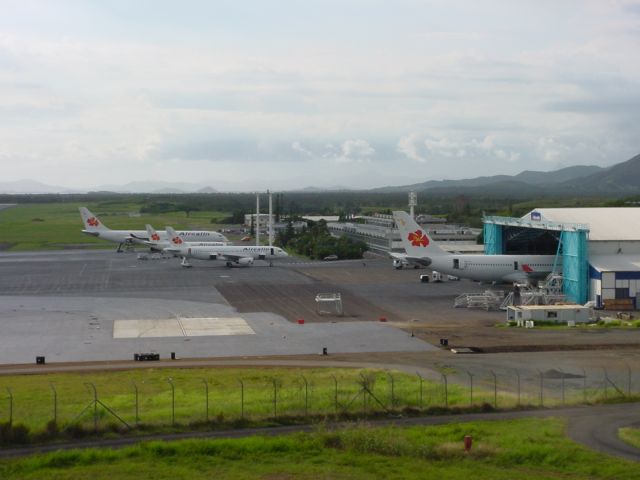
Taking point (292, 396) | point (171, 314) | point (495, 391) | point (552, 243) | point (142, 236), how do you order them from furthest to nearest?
point (142, 236), point (552, 243), point (171, 314), point (292, 396), point (495, 391)

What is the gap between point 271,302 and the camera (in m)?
72.2

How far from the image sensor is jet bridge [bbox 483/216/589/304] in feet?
234

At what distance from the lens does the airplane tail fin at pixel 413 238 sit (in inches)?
3076

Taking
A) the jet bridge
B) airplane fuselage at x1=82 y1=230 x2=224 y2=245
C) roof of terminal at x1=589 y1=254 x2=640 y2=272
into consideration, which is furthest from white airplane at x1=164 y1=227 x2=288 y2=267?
roof of terminal at x1=589 y1=254 x2=640 y2=272

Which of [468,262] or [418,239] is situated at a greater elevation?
[418,239]

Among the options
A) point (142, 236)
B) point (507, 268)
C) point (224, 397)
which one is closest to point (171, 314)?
point (224, 397)

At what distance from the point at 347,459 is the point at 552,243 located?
2706 inches

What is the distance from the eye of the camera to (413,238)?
7825cm

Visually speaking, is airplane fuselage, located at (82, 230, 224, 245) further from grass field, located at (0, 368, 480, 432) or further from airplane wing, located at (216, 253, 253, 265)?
grass field, located at (0, 368, 480, 432)

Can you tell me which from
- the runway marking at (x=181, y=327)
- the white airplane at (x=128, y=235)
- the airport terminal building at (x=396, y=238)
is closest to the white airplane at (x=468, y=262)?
the runway marking at (x=181, y=327)

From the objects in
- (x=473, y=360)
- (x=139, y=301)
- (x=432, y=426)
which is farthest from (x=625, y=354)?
(x=139, y=301)

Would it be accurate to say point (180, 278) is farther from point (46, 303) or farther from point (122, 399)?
point (122, 399)

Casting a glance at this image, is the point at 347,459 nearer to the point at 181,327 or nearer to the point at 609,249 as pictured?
the point at 181,327

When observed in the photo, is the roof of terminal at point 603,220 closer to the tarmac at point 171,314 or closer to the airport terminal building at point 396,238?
the tarmac at point 171,314
